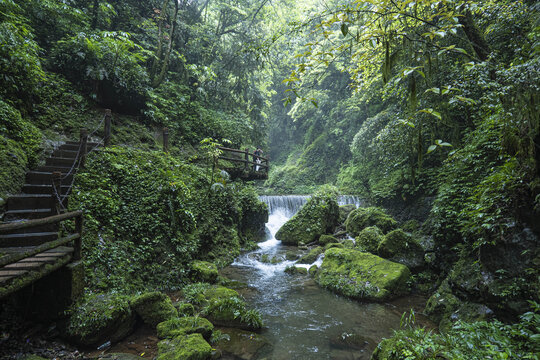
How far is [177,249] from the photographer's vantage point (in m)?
6.80

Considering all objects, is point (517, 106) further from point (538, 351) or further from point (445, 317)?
point (445, 317)

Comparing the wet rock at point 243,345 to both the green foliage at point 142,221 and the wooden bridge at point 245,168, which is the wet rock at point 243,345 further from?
the wooden bridge at point 245,168

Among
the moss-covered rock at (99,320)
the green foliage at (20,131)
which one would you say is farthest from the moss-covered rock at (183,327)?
the green foliage at (20,131)

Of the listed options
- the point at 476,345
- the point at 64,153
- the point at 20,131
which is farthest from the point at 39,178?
the point at 476,345

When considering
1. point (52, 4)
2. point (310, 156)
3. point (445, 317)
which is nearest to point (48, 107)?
point (52, 4)

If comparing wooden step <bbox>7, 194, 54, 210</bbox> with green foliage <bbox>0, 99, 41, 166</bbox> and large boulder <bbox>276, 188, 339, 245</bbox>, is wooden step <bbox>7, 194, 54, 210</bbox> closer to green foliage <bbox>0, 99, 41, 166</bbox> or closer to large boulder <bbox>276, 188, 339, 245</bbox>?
green foliage <bbox>0, 99, 41, 166</bbox>

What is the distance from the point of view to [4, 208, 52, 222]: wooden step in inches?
191

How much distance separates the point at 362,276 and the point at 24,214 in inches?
315

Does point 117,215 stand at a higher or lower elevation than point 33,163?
lower

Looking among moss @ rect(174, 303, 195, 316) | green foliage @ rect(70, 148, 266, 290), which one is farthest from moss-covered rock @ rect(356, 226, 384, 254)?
moss @ rect(174, 303, 195, 316)

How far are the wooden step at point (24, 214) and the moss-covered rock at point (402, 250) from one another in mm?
8716

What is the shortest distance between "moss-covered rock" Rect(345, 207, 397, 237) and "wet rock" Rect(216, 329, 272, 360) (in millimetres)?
7639

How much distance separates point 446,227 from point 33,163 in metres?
10.8

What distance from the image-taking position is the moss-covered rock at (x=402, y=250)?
7180 millimetres
